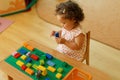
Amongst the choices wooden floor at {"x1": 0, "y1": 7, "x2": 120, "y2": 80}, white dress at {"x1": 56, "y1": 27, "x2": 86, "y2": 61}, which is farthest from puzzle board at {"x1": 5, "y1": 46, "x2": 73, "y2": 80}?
wooden floor at {"x1": 0, "y1": 7, "x2": 120, "y2": 80}

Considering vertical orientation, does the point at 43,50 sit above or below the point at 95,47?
above

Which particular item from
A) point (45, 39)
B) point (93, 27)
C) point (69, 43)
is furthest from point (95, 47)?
point (69, 43)

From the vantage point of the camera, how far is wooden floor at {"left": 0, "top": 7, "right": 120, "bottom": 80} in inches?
66.4

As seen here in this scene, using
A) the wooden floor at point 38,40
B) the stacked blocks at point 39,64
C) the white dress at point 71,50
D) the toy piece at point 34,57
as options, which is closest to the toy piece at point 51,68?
the stacked blocks at point 39,64

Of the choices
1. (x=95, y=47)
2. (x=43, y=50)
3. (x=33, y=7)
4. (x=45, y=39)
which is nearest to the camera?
(x=43, y=50)

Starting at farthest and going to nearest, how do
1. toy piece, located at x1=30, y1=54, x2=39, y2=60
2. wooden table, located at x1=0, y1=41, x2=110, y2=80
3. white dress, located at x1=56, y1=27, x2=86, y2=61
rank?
white dress, located at x1=56, y1=27, x2=86, y2=61 < toy piece, located at x1=30, y1=54, x2=39, y2=60 < wooden table, located at x1=0, y1=41, x2=110, y2=80

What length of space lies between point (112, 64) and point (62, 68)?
737 millimetres

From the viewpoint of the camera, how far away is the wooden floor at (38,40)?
169 centimetres

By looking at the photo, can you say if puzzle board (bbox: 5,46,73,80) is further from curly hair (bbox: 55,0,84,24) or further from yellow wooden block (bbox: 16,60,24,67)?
curly hair (bbox: 55,0,84,24)

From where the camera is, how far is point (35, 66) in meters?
1.10

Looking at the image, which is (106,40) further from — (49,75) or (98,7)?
(49,75)

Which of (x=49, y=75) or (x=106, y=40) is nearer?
(x=49, y=75)

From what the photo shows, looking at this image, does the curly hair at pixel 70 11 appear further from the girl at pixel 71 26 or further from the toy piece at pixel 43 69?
the toy piece at pixel 43 69

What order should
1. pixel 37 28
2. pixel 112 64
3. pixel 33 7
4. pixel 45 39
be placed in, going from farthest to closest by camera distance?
pixel 33 7 < pixel 37 28 < pixel 45 39 < pixel 112 64
